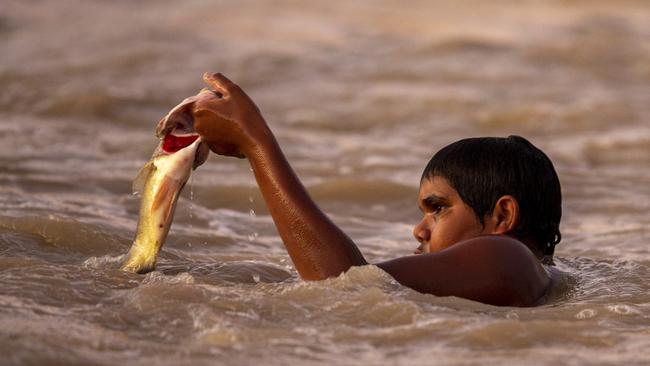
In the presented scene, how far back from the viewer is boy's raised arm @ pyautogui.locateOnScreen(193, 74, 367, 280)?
4344 mm

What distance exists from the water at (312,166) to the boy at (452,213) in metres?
0.09

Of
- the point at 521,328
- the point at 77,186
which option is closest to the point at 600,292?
the point at 521,328

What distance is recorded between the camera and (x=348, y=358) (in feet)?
13.0

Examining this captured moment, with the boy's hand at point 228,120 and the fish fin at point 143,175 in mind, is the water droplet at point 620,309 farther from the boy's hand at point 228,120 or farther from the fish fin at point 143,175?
the fish fin at point 143,175

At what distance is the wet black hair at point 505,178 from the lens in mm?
4801

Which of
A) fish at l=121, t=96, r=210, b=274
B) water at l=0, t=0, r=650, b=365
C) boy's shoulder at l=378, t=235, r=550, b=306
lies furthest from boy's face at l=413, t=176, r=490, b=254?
fish at l=121, t=96, r=210, b=274

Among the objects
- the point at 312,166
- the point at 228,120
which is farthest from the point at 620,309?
the point at 312,166

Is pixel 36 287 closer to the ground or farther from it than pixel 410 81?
closer to the ground

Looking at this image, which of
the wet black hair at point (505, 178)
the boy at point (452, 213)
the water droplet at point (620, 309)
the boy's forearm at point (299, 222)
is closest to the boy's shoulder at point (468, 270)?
the boy at point (452, 213)

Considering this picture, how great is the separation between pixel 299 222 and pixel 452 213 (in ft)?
2.37

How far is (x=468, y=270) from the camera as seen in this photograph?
4.47 m

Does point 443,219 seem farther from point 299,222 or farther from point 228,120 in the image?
point 228,120

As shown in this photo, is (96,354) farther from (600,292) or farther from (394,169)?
(394,169)

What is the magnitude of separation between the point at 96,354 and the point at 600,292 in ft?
7.24
